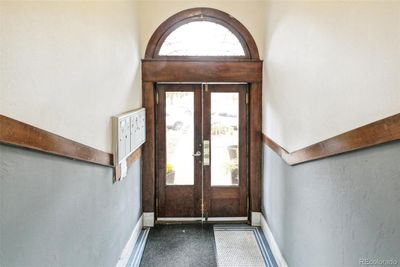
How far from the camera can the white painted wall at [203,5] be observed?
407 cm

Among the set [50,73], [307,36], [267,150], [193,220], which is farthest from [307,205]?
[193,220]

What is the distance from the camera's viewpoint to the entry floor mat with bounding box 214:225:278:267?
3.38 metres

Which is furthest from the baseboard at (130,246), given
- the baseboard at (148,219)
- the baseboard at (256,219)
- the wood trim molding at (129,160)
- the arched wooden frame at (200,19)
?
the arched wooden frame at (200,19)

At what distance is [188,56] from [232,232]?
7.18 feet

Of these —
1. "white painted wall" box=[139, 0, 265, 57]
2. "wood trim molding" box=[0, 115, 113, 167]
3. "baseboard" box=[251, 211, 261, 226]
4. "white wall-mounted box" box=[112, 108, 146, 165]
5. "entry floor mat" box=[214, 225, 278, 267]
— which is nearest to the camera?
"wood trim molding" box=[0, 115, 113, 167]

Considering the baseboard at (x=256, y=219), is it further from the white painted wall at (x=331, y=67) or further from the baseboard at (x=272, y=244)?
the white painted wall at (x=331, y=67)

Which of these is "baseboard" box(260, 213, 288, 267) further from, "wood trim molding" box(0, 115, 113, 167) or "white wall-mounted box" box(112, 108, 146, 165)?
"wood trim molding" box(0, 115, 113, 167)

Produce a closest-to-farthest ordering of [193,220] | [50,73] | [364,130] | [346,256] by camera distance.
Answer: [364,130] → [50,73] → [346,256] → [193,220]

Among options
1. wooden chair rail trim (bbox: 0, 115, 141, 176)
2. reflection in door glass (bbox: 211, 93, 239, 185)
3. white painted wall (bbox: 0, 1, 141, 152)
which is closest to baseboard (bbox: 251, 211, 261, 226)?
reflection in door glass (bbox: 211, 93, 239, 185)

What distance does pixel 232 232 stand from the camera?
13.5 ft

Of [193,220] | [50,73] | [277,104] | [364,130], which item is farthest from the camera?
[193,220]

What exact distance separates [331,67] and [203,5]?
2.51 metres

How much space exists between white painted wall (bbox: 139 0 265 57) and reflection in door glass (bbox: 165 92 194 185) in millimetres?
746

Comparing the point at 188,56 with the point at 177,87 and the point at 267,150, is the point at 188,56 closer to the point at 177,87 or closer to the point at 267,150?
the point at 177,87
